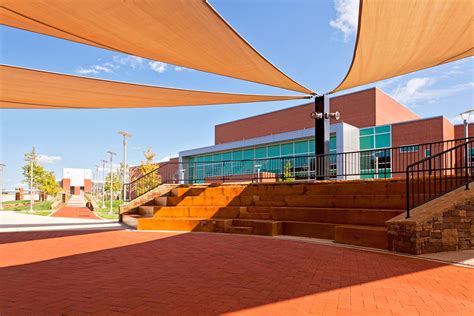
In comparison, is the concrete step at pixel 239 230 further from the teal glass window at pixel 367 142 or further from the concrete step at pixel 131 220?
the teal glass window at pixel 367 142

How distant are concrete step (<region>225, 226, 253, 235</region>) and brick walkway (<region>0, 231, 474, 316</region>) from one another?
6.90 ft

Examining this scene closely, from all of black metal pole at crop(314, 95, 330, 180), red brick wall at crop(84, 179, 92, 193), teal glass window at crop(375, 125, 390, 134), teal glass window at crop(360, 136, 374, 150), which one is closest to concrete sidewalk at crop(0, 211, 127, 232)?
black metal pole at crop(314, 95, 330, 180)

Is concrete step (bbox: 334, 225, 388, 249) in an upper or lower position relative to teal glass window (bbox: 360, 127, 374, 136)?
lower

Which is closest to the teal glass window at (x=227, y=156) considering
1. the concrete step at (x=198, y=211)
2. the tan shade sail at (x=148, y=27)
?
the concrete step at (x=198, y=211)

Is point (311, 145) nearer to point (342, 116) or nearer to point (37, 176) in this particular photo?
point (342, 116)

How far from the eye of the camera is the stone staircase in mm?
7762

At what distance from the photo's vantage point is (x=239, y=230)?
31.3ft

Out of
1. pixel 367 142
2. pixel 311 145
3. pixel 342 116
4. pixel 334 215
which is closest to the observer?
pixel 334 215

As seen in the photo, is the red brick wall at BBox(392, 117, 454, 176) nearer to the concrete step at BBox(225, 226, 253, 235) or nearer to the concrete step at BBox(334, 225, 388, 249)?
the concrete step at BBox(225, 226, 253, 235)

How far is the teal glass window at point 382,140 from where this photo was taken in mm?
30188

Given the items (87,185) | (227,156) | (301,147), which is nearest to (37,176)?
(227,156)

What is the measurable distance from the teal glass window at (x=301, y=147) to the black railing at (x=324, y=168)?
1157 mm

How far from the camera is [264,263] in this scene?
554 centimetres

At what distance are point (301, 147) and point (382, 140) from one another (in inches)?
302
